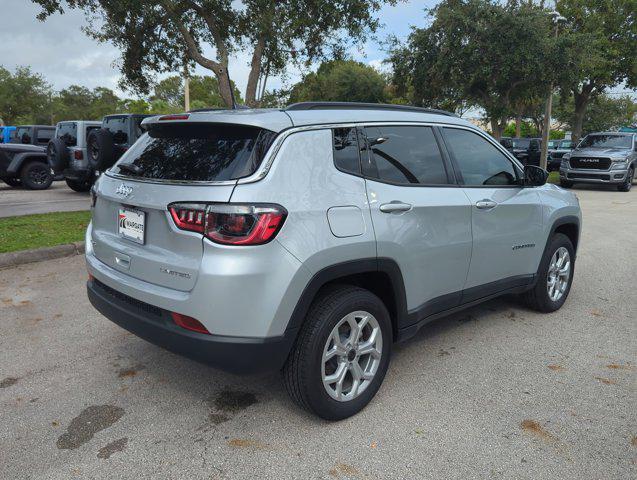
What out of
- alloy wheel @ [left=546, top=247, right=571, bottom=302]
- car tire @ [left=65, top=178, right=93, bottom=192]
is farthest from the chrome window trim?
car tire @ [left=65, top=178, right=93, bottom=192]

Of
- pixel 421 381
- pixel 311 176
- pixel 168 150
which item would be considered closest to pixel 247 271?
pixel 311 176

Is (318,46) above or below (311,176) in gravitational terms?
above

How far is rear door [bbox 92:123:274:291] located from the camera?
8.29ft

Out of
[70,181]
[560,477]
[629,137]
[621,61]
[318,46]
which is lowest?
[560,477]

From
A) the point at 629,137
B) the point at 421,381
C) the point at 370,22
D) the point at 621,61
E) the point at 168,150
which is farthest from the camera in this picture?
the point at 621,61

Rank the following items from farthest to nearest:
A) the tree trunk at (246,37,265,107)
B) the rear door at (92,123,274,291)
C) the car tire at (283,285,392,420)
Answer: the tree trunk at (246,37,265,107), the car tire at (283,285,392,420), the rear door at (92,123,274,291)

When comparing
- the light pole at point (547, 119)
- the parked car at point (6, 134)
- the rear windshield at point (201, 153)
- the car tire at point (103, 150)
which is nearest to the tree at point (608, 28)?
the light pole at point (547, 119)

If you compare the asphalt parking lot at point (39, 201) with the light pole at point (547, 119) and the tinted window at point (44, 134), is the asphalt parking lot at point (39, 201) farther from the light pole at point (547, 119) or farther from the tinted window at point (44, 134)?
the light pole at point (547, 119)

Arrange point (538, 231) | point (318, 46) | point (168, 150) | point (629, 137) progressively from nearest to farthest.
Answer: point (168, 150) → point (538, 231) → point (318, 46) → point (629, 137)

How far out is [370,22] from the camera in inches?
517

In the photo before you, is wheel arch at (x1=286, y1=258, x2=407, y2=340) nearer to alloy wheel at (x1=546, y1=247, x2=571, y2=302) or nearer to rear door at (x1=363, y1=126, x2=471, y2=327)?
rear door at (x1=363, y1=126, x2=471, y2=327)

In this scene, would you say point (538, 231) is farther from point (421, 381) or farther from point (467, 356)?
point (421, 381)

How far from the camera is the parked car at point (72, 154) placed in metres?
12.0

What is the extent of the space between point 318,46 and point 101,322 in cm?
1159
